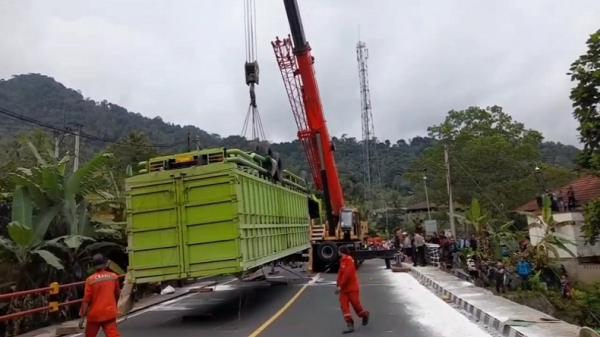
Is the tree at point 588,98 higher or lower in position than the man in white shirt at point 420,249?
higher

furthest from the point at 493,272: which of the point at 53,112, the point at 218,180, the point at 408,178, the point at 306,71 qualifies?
the point at 53,112

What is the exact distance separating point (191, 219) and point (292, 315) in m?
2.87

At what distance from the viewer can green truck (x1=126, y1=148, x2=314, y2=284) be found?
1077 centimetres

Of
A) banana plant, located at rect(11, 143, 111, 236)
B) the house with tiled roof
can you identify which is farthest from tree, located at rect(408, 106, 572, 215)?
banana plant, located at rect(11, 143, 111, 236)

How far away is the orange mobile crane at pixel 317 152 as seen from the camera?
802 inches

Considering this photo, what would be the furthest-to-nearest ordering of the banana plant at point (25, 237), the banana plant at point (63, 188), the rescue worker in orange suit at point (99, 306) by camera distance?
the banana plant at point (63, 188) → the banana plant at point (25, 237) → the rescue worker in orange suit at point (99, 306)

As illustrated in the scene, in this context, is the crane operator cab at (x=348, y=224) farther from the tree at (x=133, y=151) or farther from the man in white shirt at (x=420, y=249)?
the tree at (x=133, y=151)

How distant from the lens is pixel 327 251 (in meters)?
23.2

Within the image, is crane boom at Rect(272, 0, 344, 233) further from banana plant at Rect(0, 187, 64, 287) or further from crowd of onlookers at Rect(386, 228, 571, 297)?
banana plant at Rect(0, 187, 64, 287)

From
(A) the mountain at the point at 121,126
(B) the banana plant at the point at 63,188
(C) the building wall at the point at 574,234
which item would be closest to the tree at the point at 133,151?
(A) the mountain at the point at 121,126

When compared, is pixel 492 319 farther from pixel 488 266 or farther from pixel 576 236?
pixel 576 236

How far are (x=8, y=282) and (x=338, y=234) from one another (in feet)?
46.2

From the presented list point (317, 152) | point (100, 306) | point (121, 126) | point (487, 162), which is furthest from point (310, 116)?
point (121, 126)

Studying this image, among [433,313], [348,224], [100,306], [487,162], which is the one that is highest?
[487,162]
